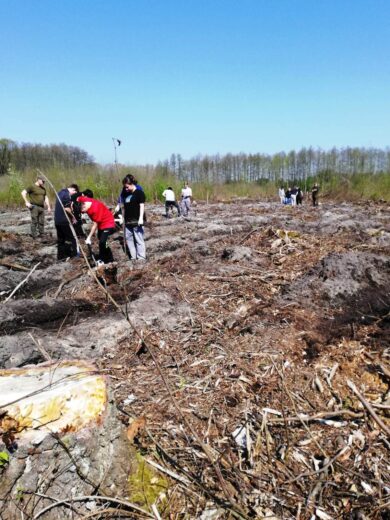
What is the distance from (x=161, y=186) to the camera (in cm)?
2650

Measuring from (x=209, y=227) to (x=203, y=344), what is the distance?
7907mm

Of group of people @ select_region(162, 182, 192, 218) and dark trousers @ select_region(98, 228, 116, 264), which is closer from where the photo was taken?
dark trousers @ select_region(98, 228, 116, 264)

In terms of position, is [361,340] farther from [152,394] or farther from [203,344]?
[152,394]

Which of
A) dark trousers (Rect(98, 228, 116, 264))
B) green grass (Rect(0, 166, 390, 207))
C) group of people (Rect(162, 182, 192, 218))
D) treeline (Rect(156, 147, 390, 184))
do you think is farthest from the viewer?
treeline (Rect(156, 147, 390, 184))

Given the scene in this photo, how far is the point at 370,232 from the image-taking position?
886 cm

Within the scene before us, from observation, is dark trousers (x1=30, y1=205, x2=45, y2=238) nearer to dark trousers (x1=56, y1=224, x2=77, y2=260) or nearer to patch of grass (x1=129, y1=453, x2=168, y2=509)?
dark trousers (x1=56, y1=224, x2=77, y2=260)

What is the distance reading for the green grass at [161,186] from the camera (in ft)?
73.5

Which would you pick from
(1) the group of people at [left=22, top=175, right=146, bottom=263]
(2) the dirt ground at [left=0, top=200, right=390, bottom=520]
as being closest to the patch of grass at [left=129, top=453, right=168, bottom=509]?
(2) the dirt ground at [left=0, top=200, right=390, bottom=520]

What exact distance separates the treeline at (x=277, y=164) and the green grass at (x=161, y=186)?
20.0 ft

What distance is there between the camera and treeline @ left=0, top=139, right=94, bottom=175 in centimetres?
3048

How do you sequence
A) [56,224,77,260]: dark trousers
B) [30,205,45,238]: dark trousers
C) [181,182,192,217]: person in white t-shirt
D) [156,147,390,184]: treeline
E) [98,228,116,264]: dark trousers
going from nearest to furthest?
[98,228,116,264]: dark trousers, [56,224,77,260]: dark trousers, [30,205,45,238]: dark trousers, [181,182,192,217]: person in white t-shirt, [156,147,390,184]: treeline

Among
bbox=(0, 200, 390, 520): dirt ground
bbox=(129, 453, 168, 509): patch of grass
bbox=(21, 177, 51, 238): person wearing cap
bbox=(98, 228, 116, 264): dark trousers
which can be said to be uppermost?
bbox=(21, 177, 51, 238): person wearing cap

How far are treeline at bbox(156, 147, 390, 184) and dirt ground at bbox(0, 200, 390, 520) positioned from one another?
126ft

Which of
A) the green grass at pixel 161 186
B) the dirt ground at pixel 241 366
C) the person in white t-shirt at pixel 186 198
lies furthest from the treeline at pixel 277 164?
the dirt ground at pixel 241 366
